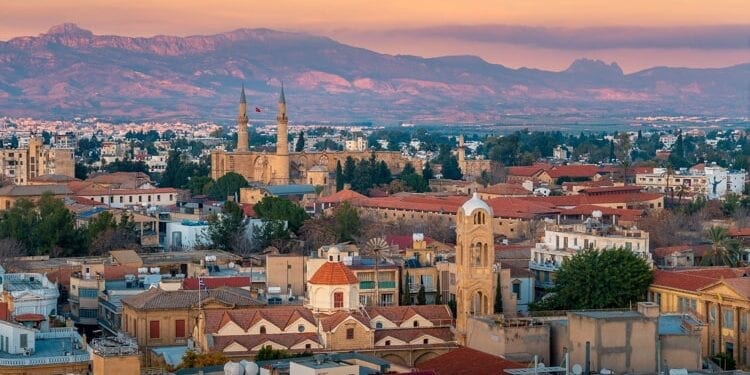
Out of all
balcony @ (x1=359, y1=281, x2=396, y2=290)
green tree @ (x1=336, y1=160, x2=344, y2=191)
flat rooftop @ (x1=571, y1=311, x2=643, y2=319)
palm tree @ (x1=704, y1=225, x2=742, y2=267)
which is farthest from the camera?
Result: green tree @ (x1=336, y1=160, x2=344, y2=191)

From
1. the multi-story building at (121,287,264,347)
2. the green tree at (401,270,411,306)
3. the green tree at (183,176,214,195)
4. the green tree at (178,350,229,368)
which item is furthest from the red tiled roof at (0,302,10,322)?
the green tree at (183,176,214,195)

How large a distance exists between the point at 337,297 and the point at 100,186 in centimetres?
5776

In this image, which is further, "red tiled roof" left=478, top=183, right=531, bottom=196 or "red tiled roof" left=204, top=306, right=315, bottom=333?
"red tiled roof" left=478, top=183, right=531, bottom=196

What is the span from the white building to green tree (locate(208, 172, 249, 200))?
48533 mm

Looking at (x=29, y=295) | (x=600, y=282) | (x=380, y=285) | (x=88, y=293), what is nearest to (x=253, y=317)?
(x=29, y=295)

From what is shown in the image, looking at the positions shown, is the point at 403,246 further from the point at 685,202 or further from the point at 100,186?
the point at 100,186

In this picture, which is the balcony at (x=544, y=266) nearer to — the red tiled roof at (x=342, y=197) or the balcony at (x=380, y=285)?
the balcony at (x=380, y=285)

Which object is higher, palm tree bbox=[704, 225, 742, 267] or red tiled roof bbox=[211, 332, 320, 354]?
palm tree bbox=[704, 225, 742, 267]

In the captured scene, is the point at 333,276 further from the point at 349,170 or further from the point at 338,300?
the point at 349,170

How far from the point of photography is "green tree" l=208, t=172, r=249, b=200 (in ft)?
311

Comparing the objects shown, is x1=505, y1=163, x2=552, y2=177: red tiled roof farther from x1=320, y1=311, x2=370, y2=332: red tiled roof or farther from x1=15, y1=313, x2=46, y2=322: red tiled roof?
x1=15, y1=313, x2=46, y2=322: red tiled roof

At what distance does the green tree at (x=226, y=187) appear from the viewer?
311 ft

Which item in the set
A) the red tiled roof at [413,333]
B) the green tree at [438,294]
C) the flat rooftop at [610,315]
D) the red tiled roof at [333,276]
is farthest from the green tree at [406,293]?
the flat rooftop at [610,315]

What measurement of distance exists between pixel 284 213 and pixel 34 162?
45.0 metres
